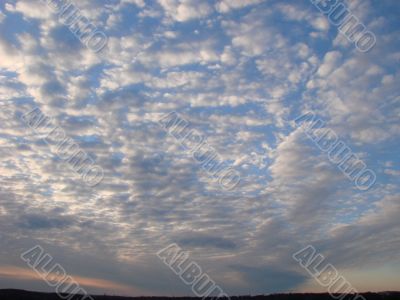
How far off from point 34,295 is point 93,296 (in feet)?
11.6

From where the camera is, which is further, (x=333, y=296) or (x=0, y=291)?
(x=333, y=296)

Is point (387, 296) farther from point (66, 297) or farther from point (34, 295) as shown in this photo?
point (34, 295)

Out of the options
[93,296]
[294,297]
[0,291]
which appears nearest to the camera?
[0,291]

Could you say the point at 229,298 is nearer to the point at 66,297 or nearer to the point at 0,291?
the point at 66,297

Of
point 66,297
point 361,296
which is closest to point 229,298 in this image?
point 361,296

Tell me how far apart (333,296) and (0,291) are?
20.8 m

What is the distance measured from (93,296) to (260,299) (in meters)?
11.0

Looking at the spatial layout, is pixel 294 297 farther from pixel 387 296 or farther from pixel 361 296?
pixel 387 296

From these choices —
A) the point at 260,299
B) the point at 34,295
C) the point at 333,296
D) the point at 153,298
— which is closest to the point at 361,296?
the point at 333,296

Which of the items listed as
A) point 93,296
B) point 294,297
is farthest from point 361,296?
point 93,296

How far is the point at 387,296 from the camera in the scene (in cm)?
2817

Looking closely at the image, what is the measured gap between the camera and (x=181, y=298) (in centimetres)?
2816

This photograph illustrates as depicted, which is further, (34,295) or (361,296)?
(361,296)

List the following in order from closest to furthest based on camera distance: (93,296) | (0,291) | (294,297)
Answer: (0,291), (93,296), (294,297)
